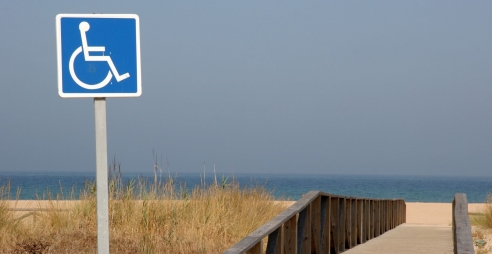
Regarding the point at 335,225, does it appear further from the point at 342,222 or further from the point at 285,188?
the point at 285,188

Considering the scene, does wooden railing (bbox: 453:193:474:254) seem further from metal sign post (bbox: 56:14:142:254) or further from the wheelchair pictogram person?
the wheelchair pictogram person

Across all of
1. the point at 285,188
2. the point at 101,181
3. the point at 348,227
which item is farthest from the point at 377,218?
the point at 285,188

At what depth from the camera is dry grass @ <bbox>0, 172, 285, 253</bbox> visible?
845 centimetres

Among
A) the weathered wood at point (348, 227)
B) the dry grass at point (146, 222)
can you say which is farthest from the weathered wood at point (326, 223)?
the weathered wood at point (348, 227)

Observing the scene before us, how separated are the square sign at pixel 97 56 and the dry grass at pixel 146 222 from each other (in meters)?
3.78

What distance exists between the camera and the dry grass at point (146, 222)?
8.45 metres

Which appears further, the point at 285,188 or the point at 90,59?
the point at 285,188

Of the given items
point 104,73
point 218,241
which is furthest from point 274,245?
point 218,241

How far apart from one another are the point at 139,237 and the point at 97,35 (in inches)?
194

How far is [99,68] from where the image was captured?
184 inches

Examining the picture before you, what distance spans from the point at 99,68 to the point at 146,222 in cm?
521

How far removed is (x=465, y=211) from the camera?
655 centimetres

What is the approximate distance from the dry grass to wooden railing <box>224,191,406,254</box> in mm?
751

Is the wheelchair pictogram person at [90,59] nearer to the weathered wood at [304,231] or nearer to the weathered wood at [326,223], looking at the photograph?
the weathered wood at [304,231]
